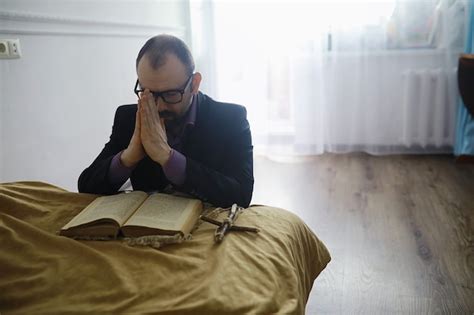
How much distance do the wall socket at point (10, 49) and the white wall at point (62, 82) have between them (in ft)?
0.09

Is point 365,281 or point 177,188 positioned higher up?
point 177,188

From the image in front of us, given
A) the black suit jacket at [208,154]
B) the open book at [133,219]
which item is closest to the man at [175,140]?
the black suit jacket at [208,154]

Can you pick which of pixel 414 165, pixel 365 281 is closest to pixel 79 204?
pixel 365 281

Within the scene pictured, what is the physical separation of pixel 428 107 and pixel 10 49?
2745mm

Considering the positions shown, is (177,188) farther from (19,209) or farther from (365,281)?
(365,281)

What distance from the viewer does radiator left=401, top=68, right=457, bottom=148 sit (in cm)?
344

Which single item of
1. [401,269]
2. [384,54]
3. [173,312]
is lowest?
[401,269]

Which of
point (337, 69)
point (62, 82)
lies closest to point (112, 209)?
point (62, 82)

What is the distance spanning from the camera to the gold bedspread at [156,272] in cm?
88

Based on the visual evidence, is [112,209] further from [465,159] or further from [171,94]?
[465,159]

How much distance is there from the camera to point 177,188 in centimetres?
137

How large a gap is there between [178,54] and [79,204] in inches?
19.5

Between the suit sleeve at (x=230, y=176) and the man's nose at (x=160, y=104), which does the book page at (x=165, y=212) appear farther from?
the man's nose at (x=160, y=104)

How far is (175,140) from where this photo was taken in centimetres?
147
